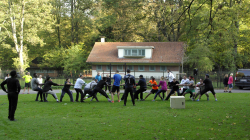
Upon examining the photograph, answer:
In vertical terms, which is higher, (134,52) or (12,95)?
(134,52)

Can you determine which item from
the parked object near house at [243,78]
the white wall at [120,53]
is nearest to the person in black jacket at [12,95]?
the parked object near house at [243,78]

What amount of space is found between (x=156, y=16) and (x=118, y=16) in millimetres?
11292

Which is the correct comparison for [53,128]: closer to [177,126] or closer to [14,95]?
[14,95]

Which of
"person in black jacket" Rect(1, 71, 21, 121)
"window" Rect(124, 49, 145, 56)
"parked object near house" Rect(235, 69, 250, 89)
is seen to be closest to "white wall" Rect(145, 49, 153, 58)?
"window" Rect(124, 49, 145, 56)

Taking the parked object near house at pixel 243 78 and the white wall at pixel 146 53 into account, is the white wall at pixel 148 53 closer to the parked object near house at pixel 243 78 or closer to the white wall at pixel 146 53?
the white wall at pixel 146 53

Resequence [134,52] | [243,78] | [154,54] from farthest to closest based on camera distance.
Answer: [154,54] → [134,52] → [243,78]

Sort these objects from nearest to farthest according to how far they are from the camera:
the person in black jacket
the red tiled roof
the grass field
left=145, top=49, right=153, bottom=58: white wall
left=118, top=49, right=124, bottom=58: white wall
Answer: the grass field, the person in black jacket, the red tiled roof, left=145, top=49, right=153, bottom=58: white wall, left=118, top=49, right=124, bottom=58: white wall

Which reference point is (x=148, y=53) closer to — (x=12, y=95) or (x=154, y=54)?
(x=154, y=54)

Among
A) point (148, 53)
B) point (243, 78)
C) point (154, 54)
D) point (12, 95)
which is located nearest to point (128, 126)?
point (12, 95)

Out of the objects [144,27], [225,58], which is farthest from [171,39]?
[225,58]

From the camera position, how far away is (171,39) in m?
49.2

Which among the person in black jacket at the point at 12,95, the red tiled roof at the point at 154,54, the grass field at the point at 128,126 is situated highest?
the red tiled roof at the point at 154,54

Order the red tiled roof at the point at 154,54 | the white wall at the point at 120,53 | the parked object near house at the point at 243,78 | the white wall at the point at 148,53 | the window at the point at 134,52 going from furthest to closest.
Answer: the white wall at the point at 120,53, the window at the point at 134,52, the white wall at the point at 148,53, the red tiled roof at the point at 154,54, the parked object near house at the point at 243,78

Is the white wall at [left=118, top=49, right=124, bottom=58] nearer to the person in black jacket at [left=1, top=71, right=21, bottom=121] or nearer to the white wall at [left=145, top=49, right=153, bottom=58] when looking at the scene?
the white wall at [left=145, top=49, right=153, bottom=58]
